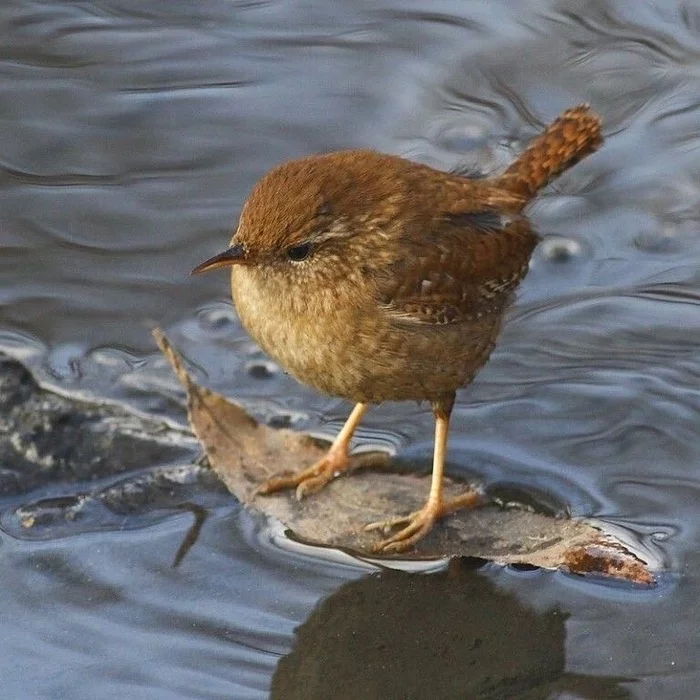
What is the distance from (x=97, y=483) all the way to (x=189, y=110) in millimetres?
2829

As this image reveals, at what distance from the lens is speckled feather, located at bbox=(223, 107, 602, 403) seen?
14.9ft

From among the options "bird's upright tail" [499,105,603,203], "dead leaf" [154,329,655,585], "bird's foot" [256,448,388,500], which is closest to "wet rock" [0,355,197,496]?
"dead leaf" [154,329,655,585]

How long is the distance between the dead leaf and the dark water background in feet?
→ 0.24

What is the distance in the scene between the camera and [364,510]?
4.89 meters

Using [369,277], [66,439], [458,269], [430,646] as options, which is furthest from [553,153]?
[430,646]

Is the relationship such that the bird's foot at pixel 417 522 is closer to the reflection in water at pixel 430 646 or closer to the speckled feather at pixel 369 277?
the reflection in water at pixel 430 646

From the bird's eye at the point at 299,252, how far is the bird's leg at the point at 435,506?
0.68 m

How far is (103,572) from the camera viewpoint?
4453mm

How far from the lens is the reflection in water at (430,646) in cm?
391

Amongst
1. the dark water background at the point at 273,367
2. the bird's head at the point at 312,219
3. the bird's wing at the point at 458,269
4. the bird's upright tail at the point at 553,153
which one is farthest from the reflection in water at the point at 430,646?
the bird's upright tail at the point at 553,153

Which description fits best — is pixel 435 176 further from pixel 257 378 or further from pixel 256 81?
pixel 256 81

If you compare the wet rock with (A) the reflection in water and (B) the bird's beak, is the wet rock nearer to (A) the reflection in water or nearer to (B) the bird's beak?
(B) the bird's beak

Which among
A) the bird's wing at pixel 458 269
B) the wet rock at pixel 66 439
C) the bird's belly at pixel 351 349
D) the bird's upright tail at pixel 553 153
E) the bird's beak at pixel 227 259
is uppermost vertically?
the bird's upright tail at pixel 553 153

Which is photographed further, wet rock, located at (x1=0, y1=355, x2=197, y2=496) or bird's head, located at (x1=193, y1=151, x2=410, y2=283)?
wet rock, located at (x1=0, y1=355, x2=197, y2=496)
